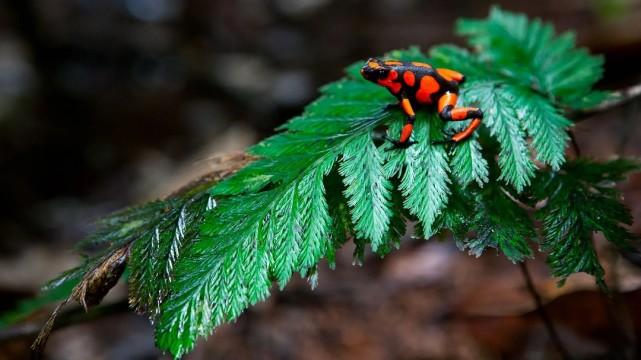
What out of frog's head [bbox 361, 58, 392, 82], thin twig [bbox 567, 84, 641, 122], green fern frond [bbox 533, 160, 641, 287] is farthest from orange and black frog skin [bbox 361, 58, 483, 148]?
Answer: thin twig [bbox 567, 84, 641, 122]

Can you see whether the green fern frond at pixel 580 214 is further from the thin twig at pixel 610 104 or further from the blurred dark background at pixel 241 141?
the blurred dark background at pixel 241 141

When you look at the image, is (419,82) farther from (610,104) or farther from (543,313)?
(543,313)

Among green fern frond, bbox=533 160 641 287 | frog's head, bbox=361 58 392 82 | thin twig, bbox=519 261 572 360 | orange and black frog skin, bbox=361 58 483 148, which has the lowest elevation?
thin twig, bbox=519 261 572 360

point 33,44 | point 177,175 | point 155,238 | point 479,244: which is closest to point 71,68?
point 33,44

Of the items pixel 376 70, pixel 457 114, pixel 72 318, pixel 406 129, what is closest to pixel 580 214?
pixel 457 114

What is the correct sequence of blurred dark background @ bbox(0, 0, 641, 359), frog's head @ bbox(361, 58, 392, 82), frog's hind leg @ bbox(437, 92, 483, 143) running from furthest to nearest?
blurred dark background @ bbox(0, 0, 641, 359) < frog's head @ bbox(361, 58, 392, 82) < frog's hind leg @ bbox(437, 92, 483, 143)

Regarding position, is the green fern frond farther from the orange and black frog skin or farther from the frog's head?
the frog's head
